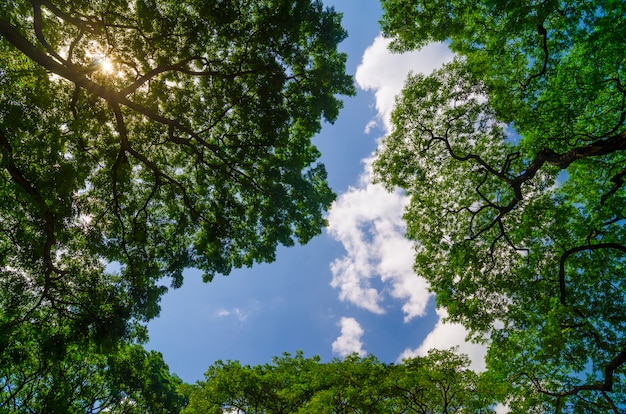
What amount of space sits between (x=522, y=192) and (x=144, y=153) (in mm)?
15131

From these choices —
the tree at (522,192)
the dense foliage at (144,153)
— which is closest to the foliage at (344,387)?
the tree at (522,192)

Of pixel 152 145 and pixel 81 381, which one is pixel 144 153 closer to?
pixel 152 145

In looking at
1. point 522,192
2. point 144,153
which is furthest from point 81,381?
point 522,192

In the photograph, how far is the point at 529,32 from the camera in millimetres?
10727

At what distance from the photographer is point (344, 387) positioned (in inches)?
651

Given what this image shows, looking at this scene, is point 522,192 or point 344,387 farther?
point 344,387

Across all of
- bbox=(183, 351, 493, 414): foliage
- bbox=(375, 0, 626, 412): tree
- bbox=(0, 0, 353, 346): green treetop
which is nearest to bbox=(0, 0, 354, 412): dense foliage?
bbox=(0, 0, 353, 346): green treetop

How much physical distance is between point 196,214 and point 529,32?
13377 mm

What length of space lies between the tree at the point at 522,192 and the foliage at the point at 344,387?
7.61ft

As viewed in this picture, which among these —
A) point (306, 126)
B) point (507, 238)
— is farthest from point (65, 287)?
point (507, 238)

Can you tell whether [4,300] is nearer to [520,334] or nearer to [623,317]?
[520,334]

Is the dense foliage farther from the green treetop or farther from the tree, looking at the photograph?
the tree

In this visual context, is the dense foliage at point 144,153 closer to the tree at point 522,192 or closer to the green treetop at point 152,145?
the green treetop at point 152,145

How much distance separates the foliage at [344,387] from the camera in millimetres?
14797
